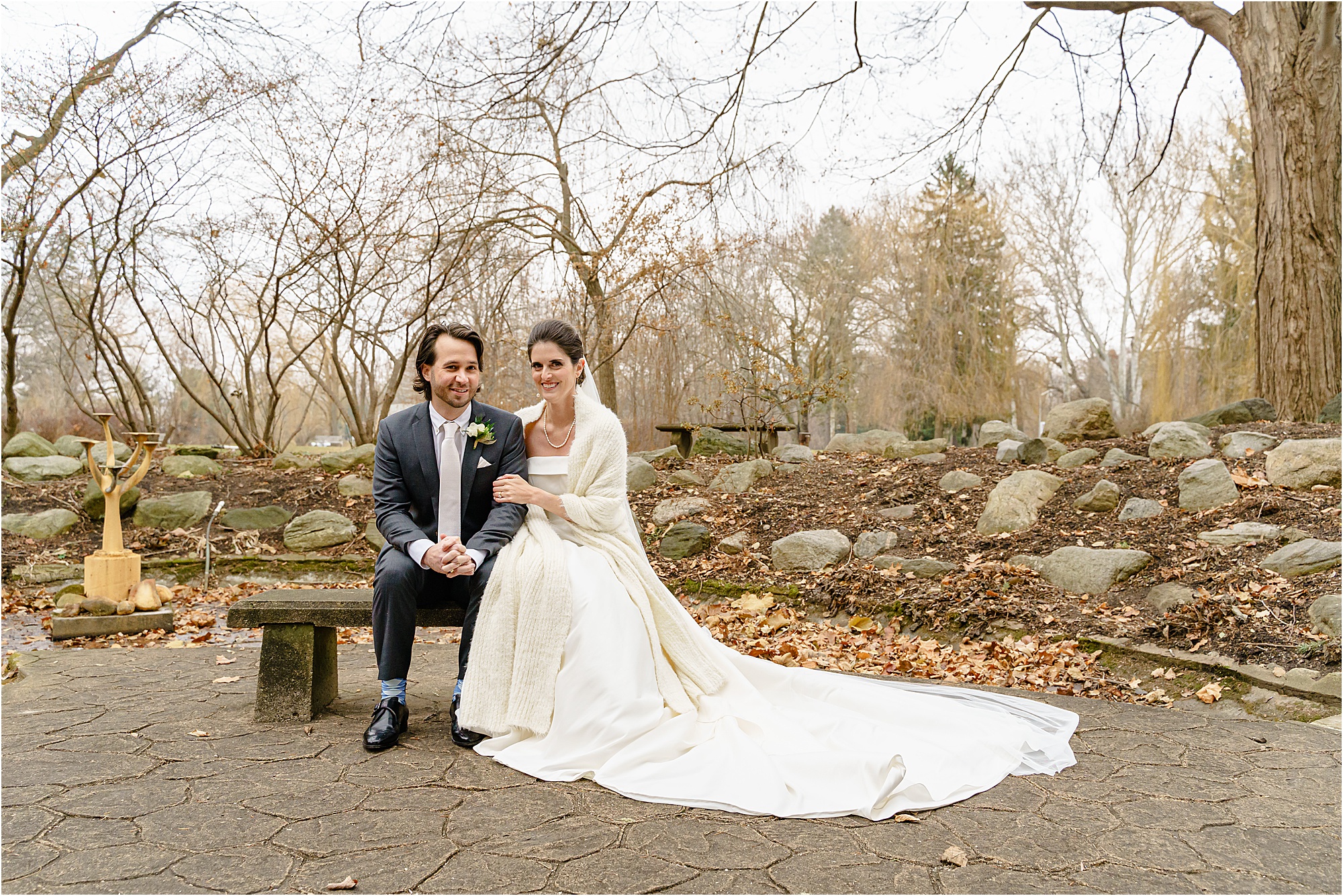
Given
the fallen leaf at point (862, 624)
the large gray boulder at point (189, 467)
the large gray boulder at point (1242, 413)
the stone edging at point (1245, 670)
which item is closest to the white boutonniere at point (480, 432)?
the fallen leaf at point (862, 624)

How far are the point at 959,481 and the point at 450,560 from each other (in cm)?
573

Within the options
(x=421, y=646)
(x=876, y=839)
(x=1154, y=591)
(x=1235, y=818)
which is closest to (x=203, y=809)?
(x=876, y=839)

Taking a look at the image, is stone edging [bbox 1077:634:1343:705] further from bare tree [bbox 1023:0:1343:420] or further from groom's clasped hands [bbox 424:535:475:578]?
bare tree [bbox 1023:0:1343:420]

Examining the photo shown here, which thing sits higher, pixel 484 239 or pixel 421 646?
pixel 484 239

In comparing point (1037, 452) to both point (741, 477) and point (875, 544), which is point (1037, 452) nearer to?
point (875, 544)

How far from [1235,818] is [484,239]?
10.1 metres

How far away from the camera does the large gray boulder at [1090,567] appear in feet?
18.0

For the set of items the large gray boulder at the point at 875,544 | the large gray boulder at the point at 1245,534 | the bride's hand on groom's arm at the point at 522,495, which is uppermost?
the bride's hand on groom's arm at the point at 522,495

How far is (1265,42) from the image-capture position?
7.55 metres

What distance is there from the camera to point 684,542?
7809 mm

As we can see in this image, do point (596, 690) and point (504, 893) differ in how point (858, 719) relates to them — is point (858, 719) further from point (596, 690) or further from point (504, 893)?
point (504, 893)

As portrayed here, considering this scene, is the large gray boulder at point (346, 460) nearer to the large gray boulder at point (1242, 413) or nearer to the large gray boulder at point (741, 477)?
the large gray boulder at point (741, 477)

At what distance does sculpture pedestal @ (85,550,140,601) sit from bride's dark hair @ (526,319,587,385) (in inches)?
174

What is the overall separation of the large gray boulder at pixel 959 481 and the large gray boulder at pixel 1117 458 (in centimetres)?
101
